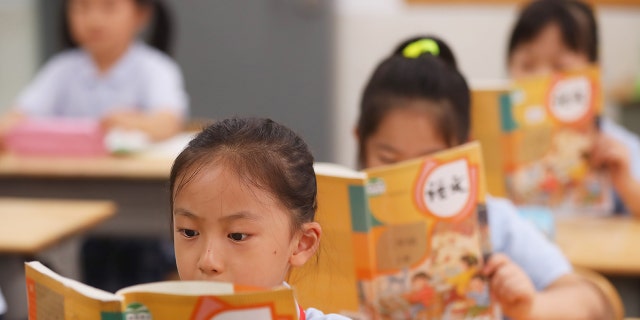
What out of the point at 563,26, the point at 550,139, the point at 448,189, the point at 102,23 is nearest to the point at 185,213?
the point at 448,189

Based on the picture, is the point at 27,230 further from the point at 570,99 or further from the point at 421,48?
the point at 570,99

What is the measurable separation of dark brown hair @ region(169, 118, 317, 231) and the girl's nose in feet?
0.27

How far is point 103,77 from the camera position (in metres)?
3.42

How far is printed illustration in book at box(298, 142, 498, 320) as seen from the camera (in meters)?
1.45

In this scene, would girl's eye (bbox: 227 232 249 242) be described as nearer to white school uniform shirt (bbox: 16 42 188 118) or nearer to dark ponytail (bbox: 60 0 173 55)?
white school uniform shirt (bbox: 16 42 188 118)

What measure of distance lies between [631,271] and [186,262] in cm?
A: 124

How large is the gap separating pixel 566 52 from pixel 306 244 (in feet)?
4.92

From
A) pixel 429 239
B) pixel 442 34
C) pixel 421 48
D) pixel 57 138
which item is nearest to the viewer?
pixel 429 239

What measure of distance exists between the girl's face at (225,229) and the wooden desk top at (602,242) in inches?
45.2

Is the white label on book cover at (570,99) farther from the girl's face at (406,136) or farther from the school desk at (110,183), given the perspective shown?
the school desk at (110,183)

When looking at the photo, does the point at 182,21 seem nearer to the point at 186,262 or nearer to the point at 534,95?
the point at 534,95

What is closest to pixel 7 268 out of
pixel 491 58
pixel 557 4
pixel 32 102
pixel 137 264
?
pixel 137 264

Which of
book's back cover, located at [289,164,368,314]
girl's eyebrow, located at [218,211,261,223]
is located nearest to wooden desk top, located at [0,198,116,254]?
book's back cover, located at [289,164,368,314]

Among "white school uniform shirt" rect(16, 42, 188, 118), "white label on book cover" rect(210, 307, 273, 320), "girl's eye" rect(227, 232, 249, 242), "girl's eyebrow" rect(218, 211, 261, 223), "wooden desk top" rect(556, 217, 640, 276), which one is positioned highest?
"white school uniform shirt" rect(16, 42, 188, 118)
